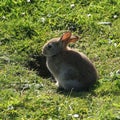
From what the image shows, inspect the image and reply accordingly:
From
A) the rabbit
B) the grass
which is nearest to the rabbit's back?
the rabbit

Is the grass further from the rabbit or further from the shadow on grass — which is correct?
the rabbit

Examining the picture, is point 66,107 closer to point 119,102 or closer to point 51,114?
point 51,114

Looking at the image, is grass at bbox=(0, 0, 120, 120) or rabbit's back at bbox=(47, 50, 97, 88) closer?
grass at bbox=(0, 0, 120, 120)

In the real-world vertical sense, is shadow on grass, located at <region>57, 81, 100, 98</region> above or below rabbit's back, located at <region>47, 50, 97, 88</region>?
below

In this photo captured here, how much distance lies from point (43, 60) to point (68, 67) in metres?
0.98

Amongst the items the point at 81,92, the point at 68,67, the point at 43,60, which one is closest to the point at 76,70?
the point at 68,67

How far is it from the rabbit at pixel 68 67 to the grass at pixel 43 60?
168 mm

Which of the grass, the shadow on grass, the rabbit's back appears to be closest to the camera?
the grass

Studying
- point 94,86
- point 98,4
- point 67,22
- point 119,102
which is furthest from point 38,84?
point 98,4

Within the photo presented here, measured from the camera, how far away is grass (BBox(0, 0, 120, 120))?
6.59 m

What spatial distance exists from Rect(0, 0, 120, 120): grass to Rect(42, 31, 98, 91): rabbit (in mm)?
168

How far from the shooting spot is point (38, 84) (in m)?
7.30

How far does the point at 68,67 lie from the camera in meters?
7.42

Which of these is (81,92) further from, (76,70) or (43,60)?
(43,60)
